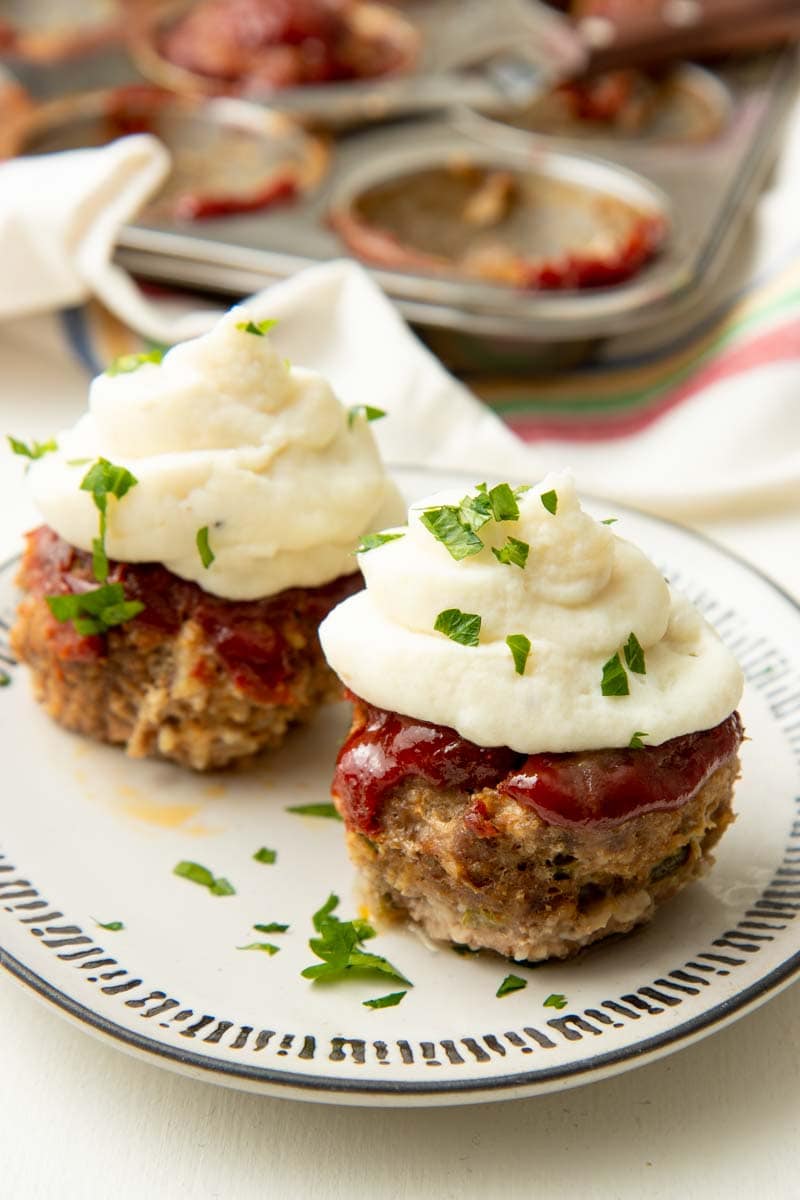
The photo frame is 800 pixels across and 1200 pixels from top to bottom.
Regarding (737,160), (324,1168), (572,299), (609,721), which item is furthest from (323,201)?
(324,1168)

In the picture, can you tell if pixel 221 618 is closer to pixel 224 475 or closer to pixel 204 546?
pixel 204 546

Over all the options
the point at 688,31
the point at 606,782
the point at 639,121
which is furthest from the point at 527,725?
the point at 688,31

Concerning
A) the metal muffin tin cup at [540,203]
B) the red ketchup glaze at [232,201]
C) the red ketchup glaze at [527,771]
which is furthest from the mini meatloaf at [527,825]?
the red ketchup glaze at [232,201]

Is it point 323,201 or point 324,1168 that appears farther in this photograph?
point 323,201

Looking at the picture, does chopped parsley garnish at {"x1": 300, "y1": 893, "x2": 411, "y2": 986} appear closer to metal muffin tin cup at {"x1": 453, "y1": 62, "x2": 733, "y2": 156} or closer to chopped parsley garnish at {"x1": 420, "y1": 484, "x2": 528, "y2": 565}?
chopped parsley garnish at {"x1": 420, "y1": 484, "x2": 528, "y2": 565}

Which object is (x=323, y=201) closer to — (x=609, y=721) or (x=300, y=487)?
(x=300, y=487)

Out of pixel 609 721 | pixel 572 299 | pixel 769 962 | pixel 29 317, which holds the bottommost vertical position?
pixel 29 317
